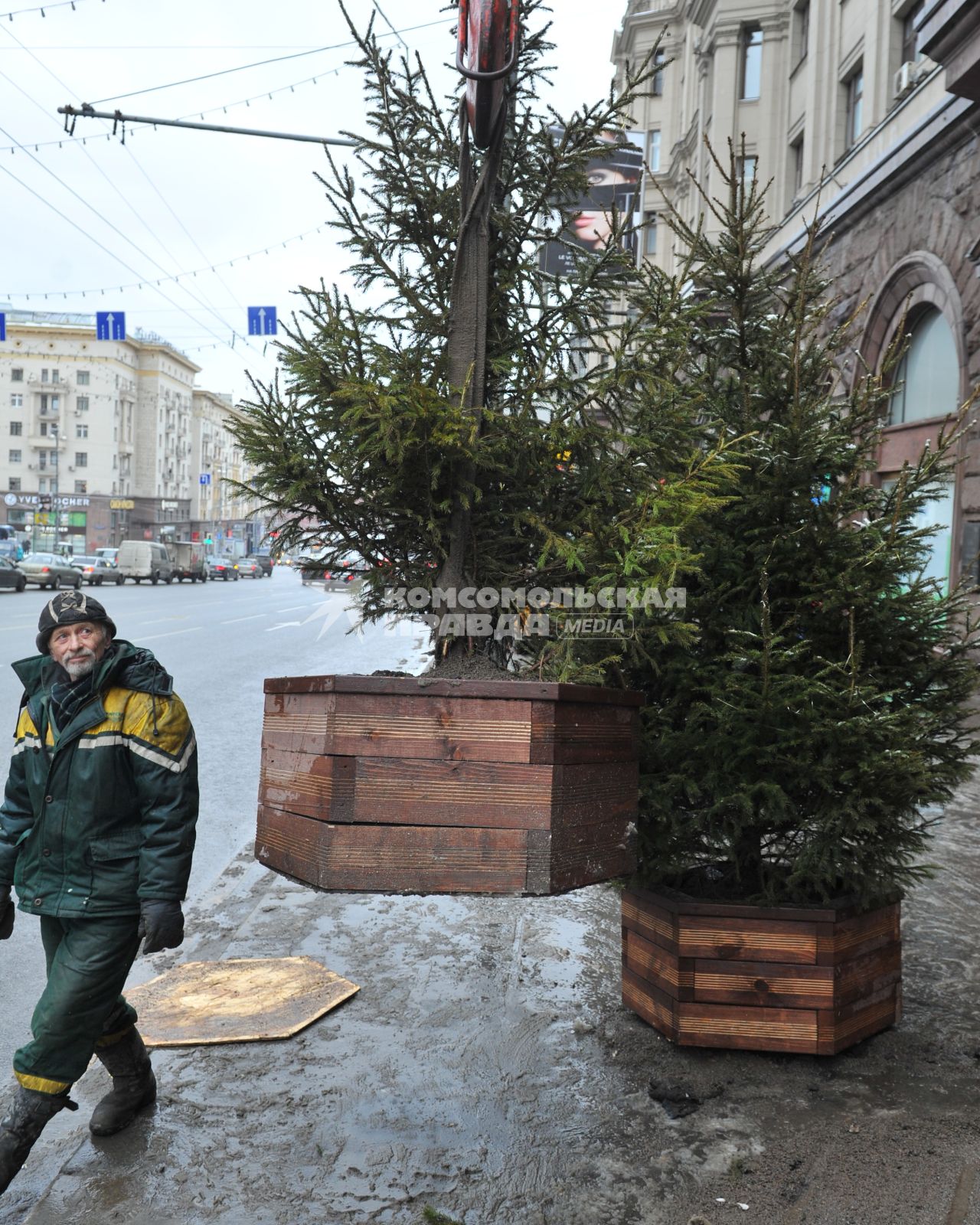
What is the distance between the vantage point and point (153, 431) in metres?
99.6

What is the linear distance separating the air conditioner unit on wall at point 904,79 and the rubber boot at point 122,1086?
1418 cm

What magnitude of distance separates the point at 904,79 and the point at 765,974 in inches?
553

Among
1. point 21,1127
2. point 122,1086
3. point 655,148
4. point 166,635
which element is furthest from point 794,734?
point 655,148

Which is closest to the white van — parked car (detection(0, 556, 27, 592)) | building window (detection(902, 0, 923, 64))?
parked car (detection(0, 556, 27, 592))

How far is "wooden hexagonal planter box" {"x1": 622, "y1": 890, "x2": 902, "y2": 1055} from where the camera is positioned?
12.9ft

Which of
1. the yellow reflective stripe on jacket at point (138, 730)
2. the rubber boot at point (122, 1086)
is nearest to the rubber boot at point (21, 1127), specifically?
the rubber boot at point (122, 1086)

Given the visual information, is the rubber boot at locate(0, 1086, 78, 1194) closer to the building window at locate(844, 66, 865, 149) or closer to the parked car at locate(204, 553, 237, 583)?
the building window at locate(844, 66, 865, 149)

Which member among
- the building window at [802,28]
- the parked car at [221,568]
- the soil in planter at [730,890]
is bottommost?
the parked car at [221,568]

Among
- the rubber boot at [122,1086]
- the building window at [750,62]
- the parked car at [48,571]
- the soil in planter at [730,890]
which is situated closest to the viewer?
the rubber boot at [122,1086]

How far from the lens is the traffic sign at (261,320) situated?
3012 centimetres

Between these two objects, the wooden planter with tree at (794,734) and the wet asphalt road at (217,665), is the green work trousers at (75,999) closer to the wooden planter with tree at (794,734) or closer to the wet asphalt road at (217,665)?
the wet asphalt road at (217,665)

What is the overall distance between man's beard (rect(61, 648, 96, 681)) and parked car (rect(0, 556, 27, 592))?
3870 cm

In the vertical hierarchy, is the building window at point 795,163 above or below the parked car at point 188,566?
above

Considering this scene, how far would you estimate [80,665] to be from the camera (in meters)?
3.41
